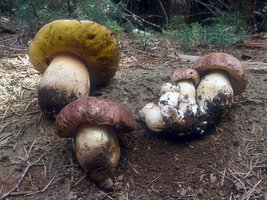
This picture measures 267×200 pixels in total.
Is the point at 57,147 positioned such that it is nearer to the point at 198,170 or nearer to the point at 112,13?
the point at 198,170

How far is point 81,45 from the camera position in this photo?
2.74m

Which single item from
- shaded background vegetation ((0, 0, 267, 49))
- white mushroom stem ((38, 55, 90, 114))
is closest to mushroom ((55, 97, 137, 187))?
white mushroom stem ((38, 55, 90, 114))

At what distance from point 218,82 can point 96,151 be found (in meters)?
0.93

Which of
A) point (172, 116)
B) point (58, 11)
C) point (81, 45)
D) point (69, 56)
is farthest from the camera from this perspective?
point (58, 11)

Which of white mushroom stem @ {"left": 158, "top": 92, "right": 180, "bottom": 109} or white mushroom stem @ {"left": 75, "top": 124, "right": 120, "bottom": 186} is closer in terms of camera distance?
white mushroom stem @ {"left": 75, "top": 124, "right": 120, "bottom": 186}

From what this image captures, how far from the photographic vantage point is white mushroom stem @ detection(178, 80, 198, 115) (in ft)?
8.43

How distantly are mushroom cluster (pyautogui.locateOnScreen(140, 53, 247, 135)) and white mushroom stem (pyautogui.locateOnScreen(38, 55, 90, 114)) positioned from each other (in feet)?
1.52

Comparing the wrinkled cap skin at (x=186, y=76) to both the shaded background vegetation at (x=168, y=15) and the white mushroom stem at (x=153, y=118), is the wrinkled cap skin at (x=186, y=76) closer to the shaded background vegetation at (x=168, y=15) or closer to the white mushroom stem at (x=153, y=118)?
the white mushroom stem at (x=153, y=118)

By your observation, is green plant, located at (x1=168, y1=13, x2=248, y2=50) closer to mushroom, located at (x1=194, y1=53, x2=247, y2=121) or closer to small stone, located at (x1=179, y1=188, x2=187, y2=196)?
mushroom, located at (x1=194, y1=53, x2=247, y2=121)

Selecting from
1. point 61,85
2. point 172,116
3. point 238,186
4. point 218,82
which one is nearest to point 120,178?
point 172,116

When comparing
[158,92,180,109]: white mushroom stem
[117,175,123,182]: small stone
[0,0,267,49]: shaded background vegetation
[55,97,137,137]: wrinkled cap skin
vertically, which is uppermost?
[55,97,137,137]: wrinkled cap skin

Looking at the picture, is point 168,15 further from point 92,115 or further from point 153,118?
point 92,115

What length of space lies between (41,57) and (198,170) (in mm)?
1361

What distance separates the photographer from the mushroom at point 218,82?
264 cm
